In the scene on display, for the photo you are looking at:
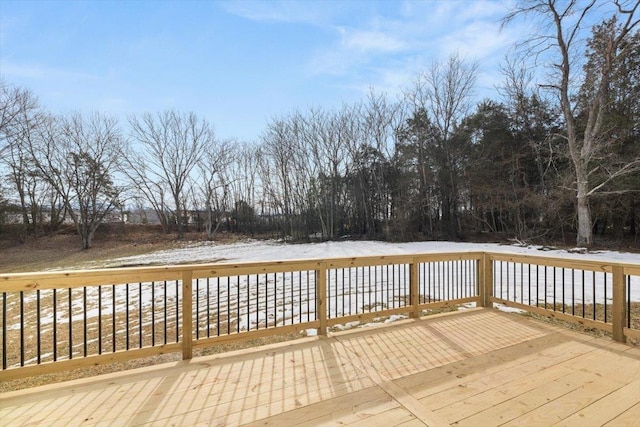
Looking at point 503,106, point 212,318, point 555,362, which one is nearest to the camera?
point 555,362

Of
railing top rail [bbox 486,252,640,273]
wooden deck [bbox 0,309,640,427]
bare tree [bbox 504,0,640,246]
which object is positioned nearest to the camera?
wooden deck [bbox 0,309,640,427]

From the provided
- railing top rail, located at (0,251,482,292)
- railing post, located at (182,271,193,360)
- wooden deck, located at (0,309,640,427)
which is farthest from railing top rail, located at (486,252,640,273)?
railing post, located at (182,271,193,360)

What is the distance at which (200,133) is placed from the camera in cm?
2156

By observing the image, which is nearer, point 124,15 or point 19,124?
point 124,15

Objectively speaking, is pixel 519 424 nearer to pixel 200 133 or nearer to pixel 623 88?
pixel 623 88

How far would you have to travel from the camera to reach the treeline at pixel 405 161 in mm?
10352

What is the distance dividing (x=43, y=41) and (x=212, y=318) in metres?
7.22

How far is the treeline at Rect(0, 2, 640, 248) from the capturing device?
34.0 feet

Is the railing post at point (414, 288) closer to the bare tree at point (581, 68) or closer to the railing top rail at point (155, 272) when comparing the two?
the railing top rail at point (155, 272)

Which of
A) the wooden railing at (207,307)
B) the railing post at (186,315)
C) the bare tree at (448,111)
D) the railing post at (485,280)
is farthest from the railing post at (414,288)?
the bare tree at (448,111)

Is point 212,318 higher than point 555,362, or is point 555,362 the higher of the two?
point 555,362

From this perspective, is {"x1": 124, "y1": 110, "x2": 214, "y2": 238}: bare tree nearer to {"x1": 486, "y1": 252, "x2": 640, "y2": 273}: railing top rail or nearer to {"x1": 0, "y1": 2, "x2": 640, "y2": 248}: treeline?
{"x1": 0, "y1": 2, "x2": 640, "y2": 248}: treeline

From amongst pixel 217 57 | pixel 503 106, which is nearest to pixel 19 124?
pixel 217 57

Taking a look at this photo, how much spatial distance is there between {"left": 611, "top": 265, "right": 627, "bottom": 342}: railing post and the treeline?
9214 millimetres
